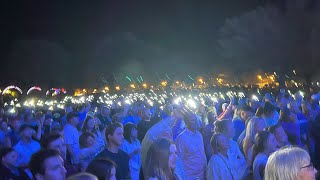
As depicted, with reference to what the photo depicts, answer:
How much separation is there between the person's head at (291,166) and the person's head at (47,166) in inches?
79.9

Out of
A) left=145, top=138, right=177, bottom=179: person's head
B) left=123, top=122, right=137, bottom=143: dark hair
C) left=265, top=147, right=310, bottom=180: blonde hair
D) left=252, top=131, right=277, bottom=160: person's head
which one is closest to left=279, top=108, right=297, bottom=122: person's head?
left=252, top=131, right=277, bottom=160: person's head

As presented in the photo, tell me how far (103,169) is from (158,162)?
1.99 ft

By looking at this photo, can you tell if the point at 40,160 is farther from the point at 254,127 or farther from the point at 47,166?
the point at 254,127

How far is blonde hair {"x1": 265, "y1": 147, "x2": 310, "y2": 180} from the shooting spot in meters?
2.94

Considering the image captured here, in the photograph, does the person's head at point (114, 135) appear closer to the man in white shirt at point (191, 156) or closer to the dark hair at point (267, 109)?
the man in white shirt at point (191, 156)

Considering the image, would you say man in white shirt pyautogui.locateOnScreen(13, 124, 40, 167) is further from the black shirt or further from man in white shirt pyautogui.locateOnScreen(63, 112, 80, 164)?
the black shirt

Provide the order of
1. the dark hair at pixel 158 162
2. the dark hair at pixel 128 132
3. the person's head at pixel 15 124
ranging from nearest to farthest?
the dark hair at pixel 158 162, the dark hair at pixel 128 132, the person's head at pixel 15 124

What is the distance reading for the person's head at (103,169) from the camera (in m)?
3.77

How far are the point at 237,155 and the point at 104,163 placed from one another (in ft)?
8.16

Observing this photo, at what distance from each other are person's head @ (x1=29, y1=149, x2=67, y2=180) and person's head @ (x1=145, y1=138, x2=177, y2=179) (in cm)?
88

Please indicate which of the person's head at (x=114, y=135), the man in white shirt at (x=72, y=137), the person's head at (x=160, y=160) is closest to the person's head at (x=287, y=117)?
the person's head at (x=114, y=135)

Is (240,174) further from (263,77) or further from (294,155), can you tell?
(263,77)

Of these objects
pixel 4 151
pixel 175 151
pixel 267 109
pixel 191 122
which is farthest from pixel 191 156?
pixel 4 151

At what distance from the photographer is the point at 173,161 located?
13.7 feet
